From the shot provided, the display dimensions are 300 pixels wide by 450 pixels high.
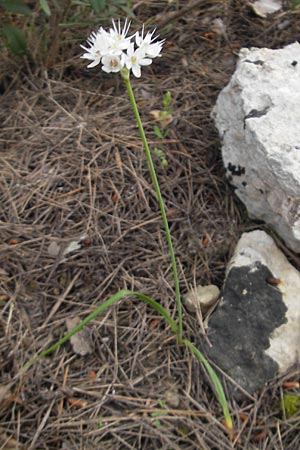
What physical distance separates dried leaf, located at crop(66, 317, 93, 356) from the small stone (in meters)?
0.33

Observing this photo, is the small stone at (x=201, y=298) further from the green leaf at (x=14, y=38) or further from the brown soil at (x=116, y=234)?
the green leaf at (x=14, y=38)

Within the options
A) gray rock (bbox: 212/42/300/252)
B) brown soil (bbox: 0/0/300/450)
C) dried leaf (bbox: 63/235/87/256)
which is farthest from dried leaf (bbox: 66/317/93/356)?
gray rock (bbox: 212/42/300/252)

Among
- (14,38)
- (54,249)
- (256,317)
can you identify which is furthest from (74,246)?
(14,38)

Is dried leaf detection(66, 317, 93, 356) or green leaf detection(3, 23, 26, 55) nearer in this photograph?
dried leaf detection(66, 317, 93, 356)

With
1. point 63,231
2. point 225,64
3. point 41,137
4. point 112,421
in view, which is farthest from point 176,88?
point 112,421

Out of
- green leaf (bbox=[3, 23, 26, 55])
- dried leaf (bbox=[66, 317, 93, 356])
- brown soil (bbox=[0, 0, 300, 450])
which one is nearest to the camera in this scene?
brown soil (bbox=[0, 0, 300, 450])

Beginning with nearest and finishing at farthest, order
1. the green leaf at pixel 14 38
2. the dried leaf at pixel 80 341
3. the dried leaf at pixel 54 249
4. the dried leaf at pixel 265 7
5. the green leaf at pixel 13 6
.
Answer: the dried leaf at pixel 80 341
the dried leaf at pixel 54 249
the green leaf at pixel 13 6
the green leaf at pixel 14 38
the dried leaf at pixel 265 7

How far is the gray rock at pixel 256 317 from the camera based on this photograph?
161cm

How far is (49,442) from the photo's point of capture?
148 cm

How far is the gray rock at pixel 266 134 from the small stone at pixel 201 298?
310mm

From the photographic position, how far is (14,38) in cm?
216

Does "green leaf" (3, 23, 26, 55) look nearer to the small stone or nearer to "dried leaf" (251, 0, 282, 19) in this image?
"dried leaf" (251, 0, 282, 19)

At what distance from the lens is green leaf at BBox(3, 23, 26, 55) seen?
7.05 ft

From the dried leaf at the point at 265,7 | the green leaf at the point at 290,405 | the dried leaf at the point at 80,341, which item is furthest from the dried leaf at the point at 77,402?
the dried leaf at the point at 265,7
